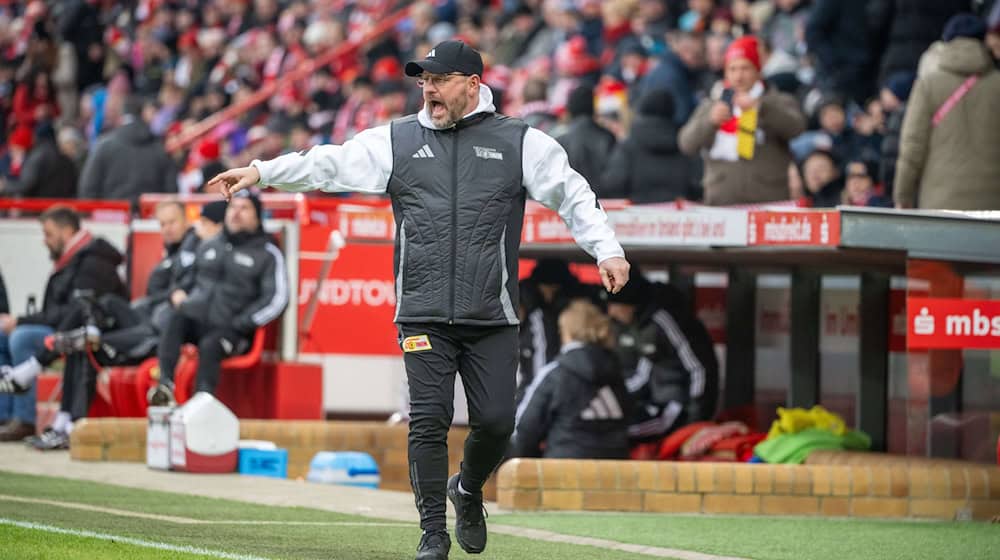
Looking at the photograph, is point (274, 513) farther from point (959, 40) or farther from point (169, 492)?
point (959, 40)

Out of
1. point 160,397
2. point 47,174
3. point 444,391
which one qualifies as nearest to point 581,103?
point 160,397

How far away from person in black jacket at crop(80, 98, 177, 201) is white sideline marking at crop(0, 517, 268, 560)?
10.6 meters

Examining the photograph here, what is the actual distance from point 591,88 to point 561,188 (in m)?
8.98

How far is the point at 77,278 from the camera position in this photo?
599 inches

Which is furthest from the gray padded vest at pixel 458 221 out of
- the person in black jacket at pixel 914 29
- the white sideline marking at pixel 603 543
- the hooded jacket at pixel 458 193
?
the person in black jacket at pixel 914 29

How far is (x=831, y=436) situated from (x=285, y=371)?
14.1 feet

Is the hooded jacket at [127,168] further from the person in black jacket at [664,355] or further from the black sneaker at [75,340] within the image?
the person in black jacket at [664,355]

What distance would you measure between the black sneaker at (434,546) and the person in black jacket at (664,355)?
6.17 metres

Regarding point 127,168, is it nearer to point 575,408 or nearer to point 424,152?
point 575,408

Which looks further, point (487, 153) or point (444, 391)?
point (487, 153)

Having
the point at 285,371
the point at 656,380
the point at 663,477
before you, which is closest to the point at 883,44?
the point at 656,380

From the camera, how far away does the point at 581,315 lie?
12.1 metres

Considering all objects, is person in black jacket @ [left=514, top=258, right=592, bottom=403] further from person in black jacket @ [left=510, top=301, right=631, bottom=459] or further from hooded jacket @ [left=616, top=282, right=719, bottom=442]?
person in black jacket @ [left=510, top=301, right=631, bottom=459]

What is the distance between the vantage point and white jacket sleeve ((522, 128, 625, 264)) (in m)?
8.09
